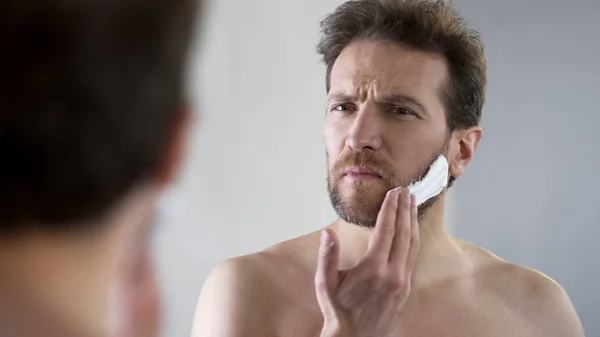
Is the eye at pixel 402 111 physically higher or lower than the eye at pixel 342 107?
lower

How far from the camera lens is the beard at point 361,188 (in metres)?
0.87

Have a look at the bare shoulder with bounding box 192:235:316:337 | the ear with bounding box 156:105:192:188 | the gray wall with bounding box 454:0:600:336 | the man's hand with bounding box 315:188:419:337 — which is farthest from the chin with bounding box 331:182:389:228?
the ear with bounding box 156:105:192:188

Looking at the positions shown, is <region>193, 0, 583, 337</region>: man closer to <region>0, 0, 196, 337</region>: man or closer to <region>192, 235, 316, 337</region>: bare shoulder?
<region>192, 235, 316, 337</region>: bare shoulder

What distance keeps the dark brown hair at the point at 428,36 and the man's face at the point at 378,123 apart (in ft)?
0.06

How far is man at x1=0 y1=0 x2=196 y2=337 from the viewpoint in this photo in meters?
0.24

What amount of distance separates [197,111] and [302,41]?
2.72 ft

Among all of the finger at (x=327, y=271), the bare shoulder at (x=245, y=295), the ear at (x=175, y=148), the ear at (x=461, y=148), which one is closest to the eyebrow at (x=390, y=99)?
the ear at (x=461, y=148)

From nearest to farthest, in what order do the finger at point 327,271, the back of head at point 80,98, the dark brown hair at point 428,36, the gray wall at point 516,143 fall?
the back of head at point 80,98
the finger at point 327,271
the dark brown hair at point 428,36
the gray wall at point 516,143

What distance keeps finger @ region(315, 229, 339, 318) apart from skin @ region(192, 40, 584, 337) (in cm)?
16

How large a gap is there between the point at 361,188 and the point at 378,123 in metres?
0.09

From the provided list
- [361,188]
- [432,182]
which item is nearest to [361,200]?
[361,188]

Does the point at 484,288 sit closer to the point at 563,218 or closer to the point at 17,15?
the point at 563,218

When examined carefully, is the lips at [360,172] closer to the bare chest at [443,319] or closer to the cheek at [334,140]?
the cheek at [334,140]

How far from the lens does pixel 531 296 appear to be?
98 cm
